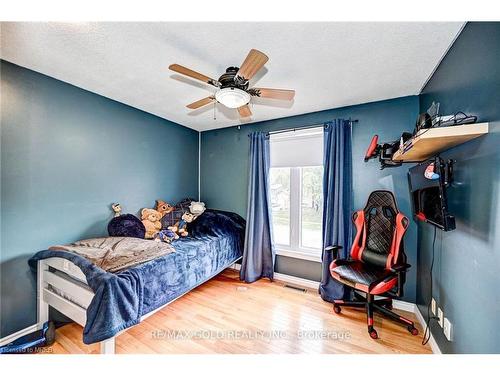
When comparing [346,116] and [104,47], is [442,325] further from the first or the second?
[104,47]

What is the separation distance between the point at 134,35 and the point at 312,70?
1401 mm

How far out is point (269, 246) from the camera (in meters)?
2.86

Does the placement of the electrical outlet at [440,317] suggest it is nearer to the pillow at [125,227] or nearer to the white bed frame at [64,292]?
the white bed frame at [64,292]

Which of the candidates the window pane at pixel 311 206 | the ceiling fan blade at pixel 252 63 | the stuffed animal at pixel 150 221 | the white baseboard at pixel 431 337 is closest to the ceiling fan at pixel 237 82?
the ceiling fan blade at pixel 252 63

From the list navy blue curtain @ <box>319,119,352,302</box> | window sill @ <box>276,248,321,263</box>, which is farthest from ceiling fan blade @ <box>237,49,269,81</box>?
window sill @ <box>276,248,321,263</box>

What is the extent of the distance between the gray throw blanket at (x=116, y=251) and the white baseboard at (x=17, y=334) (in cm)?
71

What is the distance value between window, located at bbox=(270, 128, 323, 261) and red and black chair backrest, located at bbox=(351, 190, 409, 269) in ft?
1.88

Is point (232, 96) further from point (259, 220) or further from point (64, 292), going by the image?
point (64, 292)

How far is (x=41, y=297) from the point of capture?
176 cm

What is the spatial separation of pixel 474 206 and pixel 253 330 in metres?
1.90

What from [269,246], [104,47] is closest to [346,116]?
[269,246]

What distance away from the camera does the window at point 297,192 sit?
2693mm

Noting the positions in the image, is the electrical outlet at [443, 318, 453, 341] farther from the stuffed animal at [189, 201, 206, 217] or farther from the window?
the stuffed animal at [189, 201, 206, 217]

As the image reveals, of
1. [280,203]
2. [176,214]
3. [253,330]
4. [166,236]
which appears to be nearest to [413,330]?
[253,330]
